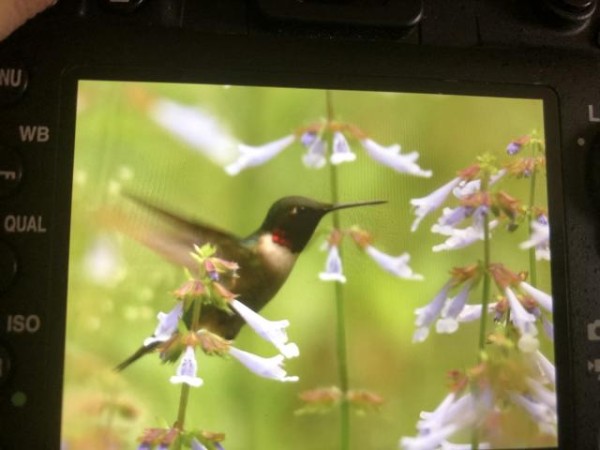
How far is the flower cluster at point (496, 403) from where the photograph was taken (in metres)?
0.53

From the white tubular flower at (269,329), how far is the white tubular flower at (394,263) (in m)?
0.08

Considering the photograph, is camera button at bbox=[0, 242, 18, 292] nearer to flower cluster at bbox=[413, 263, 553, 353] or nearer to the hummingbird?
the hummingbird

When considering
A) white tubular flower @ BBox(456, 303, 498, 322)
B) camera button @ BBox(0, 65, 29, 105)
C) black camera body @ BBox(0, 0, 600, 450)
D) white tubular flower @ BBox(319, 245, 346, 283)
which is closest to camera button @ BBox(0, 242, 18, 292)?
black camera body @ BBox(0, 0, 600, 450)

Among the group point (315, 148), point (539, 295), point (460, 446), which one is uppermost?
point (315, 148)

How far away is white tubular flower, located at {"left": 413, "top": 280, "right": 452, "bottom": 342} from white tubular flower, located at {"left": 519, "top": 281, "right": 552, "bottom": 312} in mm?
57

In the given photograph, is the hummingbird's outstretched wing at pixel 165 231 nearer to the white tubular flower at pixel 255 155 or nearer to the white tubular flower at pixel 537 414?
the white tubular flower at pixel 255 155

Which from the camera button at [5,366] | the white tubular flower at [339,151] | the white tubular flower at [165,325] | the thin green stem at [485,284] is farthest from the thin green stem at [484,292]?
the camera button at [5,366]

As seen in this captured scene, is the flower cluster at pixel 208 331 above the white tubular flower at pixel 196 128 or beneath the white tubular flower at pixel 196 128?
beneath

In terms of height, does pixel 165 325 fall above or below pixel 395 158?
below

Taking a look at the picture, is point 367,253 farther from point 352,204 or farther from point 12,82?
point 12,82

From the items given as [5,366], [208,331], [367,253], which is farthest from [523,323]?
[5,366]

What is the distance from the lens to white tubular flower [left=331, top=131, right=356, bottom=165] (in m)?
0.54

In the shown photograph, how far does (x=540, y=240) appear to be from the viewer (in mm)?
560

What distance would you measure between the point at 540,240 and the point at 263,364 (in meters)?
0.22
